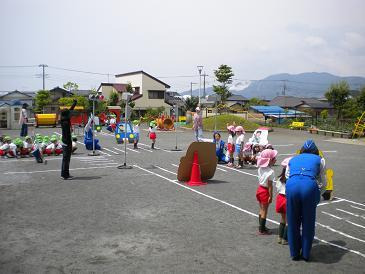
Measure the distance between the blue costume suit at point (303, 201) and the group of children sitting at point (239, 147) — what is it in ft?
28.1

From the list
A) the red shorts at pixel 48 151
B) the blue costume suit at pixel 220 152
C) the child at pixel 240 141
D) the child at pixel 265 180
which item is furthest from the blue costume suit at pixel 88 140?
the child at pixel 265 180

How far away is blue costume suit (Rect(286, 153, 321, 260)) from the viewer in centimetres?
545

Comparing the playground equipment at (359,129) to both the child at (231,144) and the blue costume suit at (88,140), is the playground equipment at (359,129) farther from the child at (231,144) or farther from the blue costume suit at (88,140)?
the blue costume suit at (88,140)

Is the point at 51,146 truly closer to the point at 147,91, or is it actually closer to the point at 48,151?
the point at 48,151

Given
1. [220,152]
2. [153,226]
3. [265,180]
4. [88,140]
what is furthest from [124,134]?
[265,180]

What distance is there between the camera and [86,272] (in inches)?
202

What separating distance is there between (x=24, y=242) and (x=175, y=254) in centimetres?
259

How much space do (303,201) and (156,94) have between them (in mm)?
55435

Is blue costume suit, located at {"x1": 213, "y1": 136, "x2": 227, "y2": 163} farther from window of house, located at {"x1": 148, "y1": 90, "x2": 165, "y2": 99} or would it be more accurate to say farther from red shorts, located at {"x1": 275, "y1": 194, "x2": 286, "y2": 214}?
window of house, located at {"x1": 148, "y1": 90, "x2": 165, "y2": 99}

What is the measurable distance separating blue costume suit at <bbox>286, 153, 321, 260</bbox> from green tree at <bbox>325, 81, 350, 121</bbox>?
49.7m

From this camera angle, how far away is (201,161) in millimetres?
11445

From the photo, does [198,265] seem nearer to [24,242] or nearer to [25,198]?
[24,242]

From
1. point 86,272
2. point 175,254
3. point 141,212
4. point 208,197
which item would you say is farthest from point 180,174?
point 86,272

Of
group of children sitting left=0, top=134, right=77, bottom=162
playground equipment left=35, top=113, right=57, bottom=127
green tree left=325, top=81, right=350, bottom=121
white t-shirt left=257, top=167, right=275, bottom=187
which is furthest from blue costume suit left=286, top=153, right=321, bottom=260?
green tree left=325, top=81, right=350, bottom=121
